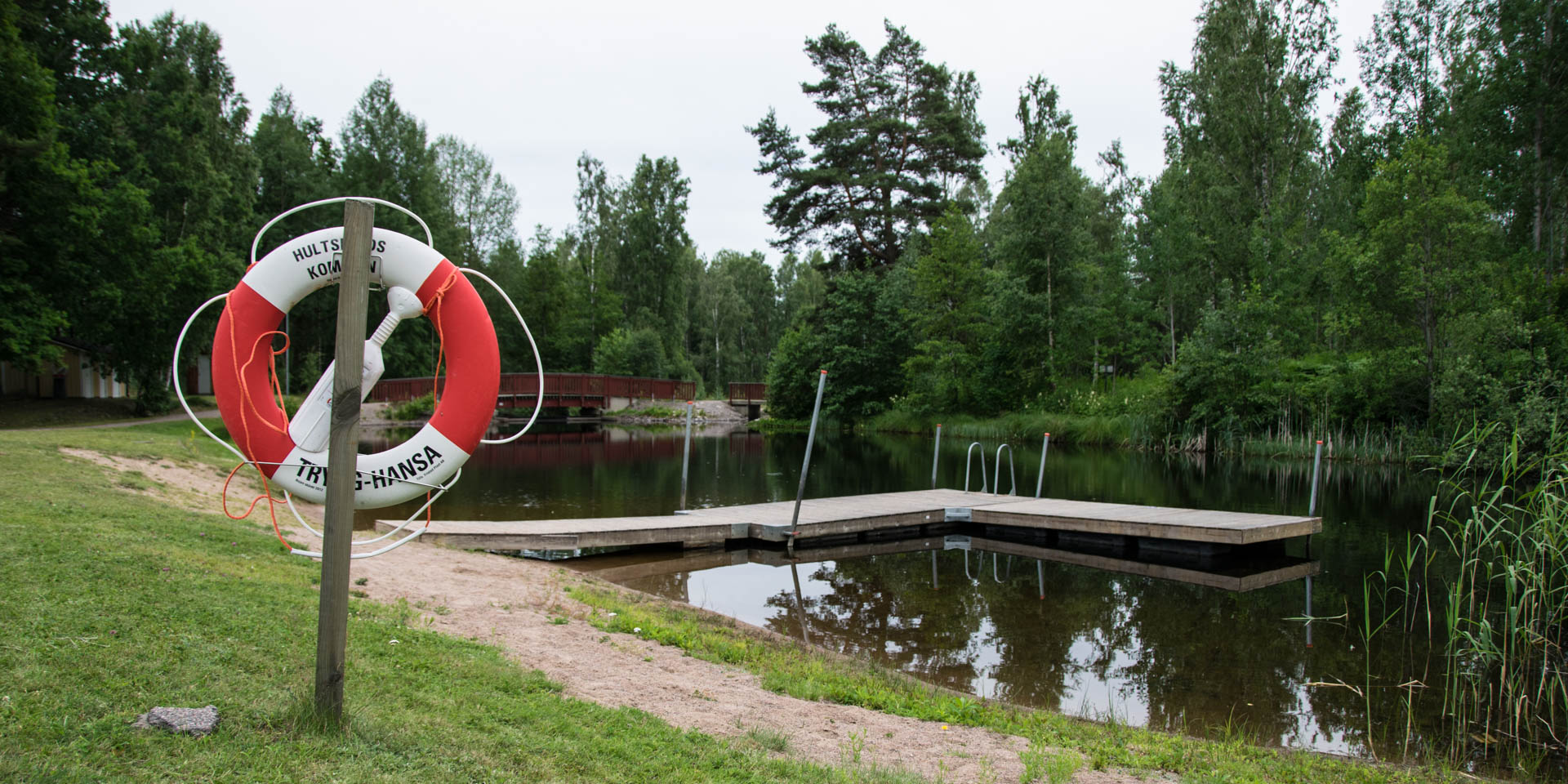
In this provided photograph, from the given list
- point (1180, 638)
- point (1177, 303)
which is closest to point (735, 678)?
point (1180, 638)

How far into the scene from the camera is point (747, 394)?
130 feet

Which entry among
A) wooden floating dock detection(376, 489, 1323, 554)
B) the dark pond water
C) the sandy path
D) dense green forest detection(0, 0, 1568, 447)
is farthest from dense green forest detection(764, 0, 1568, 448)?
the sandy path

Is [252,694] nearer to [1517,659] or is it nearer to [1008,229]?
[1517,659]

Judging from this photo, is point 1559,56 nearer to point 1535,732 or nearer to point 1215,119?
point 1215,119

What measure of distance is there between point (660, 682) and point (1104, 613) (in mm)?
4573

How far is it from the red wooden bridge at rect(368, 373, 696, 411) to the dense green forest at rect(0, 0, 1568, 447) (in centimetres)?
188

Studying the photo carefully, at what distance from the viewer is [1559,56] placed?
1988 cm

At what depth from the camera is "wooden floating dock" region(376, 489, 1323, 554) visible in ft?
29.3

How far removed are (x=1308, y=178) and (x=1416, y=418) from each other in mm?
11238

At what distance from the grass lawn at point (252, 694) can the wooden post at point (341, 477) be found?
0.53ft

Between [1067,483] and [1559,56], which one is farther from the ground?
[1559,56]

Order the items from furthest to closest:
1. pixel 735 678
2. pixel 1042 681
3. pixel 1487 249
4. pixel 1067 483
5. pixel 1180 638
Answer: pixel 1487 249 → pixel 1067 483 → pixel 1180 638 → pixel 1042 681 → pixel 735 678

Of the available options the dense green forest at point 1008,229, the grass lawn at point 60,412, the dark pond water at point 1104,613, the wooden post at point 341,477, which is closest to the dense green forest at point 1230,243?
the dense green forest at point 1008,229

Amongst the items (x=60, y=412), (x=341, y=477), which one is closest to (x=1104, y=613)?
(x=341, y=477)
